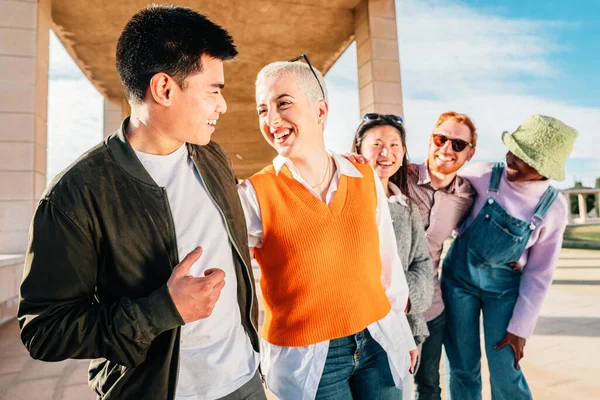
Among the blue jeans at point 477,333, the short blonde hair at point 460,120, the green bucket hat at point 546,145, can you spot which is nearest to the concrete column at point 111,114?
the short blonde hair at point 460,120

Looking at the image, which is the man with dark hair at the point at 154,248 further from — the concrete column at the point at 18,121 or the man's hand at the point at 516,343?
the concrete column at the point at 18,121

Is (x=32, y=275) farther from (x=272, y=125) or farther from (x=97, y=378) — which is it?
(x=272, y=125)

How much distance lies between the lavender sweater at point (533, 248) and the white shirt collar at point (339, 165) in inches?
45.3

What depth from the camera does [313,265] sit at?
1573mm

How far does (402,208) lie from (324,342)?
2.95 feet

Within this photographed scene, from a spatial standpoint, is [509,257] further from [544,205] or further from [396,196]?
[396,196]

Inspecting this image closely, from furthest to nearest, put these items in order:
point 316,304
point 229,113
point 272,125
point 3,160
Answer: point 229,113
point 3,160
point 272,125
point 316,304

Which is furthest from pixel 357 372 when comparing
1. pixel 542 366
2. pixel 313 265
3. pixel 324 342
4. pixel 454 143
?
pixel 542 366

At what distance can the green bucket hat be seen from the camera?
2314mm

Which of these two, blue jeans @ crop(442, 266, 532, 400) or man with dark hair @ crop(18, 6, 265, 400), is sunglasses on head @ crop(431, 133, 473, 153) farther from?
man with dark hair @ crop(18, 6, 265, 400)

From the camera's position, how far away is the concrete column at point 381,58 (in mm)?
8172

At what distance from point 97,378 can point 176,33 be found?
1.14m

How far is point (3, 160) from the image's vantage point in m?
6.66

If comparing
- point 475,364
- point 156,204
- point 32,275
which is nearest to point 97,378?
point 32,275
